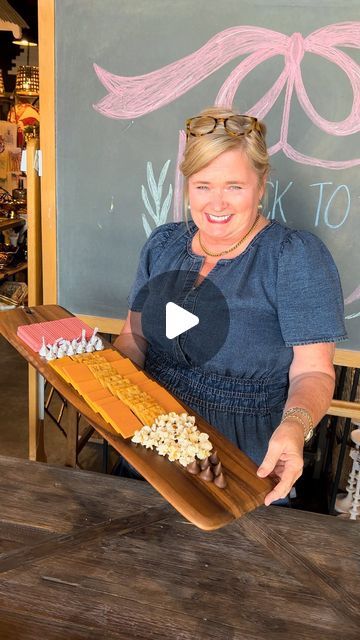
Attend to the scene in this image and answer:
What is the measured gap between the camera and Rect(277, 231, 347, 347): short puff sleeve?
3.28 ft

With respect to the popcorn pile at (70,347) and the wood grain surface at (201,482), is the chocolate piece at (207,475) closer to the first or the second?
the wood grain surface at (201,482)

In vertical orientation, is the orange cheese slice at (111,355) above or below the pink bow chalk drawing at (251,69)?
below

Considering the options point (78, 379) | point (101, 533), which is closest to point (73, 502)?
point (101, 533)

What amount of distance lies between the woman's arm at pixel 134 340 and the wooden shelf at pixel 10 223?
3.43 meters

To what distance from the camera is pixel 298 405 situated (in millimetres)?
916

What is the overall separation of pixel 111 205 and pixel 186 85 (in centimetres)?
40

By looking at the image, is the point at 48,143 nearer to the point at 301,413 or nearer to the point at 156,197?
the point at 156,197

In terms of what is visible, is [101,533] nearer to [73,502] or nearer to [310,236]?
[73,502]

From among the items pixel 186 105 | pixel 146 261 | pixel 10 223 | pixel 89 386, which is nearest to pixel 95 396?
pixel 89 386

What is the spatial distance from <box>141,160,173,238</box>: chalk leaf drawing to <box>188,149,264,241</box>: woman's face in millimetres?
488

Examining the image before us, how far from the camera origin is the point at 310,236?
1.05 metres

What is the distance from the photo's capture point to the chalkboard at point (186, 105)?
139 cm

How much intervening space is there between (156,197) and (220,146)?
59 centimetres

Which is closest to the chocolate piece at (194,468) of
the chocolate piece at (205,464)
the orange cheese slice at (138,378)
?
the chocolate piece at (205,464)
